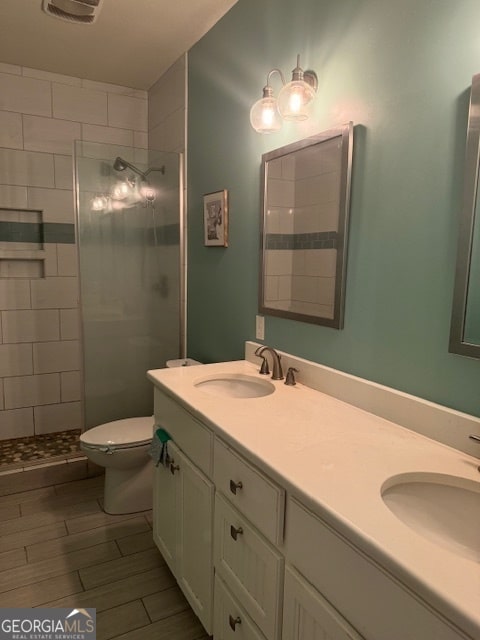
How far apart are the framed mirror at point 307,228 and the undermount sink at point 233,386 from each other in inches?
12.6

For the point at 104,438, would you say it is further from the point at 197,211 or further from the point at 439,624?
the point at 439,624

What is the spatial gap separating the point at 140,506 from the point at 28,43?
2.75 m

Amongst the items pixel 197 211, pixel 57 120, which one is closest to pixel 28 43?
pixel 57 120

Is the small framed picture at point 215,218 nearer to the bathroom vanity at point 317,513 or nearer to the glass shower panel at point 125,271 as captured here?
the glass shower panel at point 125,271

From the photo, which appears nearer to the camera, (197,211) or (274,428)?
(274,428)

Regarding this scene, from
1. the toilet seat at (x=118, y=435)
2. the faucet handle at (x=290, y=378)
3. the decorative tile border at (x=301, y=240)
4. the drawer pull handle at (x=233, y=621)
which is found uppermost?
the decorative tile border at (x=301, y=240)

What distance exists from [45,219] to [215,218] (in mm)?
1426

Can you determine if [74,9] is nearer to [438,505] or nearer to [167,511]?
[167,511]

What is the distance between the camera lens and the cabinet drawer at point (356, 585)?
2.29 ft

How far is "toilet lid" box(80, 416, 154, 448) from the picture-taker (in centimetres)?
224

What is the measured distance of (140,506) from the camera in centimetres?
238

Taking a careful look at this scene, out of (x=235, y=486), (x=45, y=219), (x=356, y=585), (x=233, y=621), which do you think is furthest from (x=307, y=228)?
(x=45, y=219)

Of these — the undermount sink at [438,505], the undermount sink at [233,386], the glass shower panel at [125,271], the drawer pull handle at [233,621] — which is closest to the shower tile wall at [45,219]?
the glass shower panel at [125,271]

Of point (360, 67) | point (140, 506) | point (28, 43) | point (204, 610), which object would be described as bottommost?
point (140, 506)
